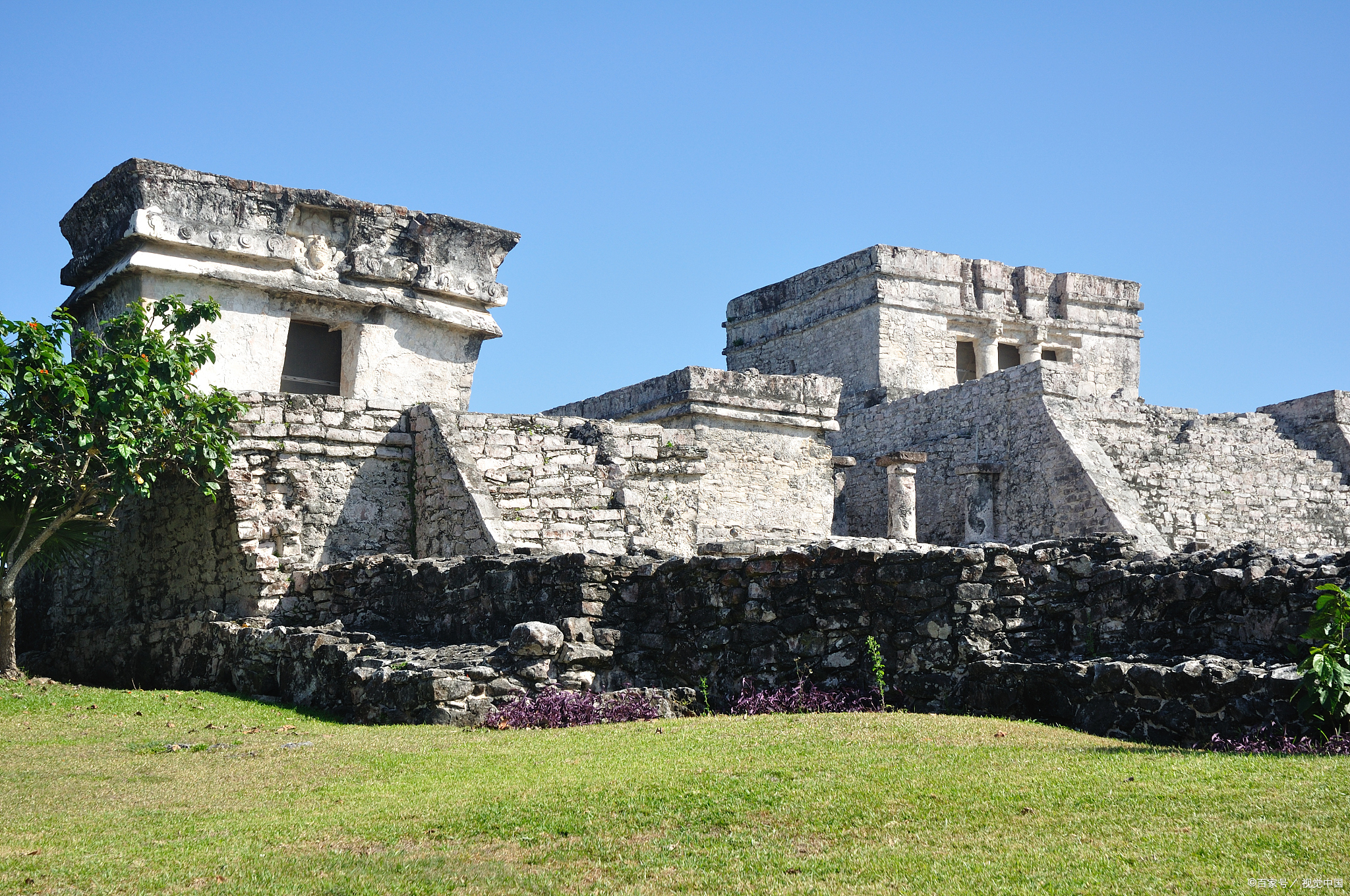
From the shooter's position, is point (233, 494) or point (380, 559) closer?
point (380, 559)

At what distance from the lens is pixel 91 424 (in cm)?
995

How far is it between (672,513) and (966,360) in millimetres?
13568

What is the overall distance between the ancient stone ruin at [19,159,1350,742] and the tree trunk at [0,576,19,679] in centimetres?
112

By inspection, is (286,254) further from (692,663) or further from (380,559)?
(692,663)

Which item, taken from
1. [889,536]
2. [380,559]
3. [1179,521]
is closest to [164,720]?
[380,559]

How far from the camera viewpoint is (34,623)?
13805 mm

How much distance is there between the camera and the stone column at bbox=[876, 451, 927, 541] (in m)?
17.1

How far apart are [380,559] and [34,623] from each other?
616 cm

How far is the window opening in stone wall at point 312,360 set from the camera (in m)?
14.3

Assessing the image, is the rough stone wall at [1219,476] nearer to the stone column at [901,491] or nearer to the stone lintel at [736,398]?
the stone column at [901,491]

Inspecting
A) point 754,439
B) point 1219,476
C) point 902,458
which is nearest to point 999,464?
point 902,458

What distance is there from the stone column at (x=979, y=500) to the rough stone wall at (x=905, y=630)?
9.66 m

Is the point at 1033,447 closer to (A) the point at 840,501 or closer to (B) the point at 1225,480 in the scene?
(A) the point at 840,501

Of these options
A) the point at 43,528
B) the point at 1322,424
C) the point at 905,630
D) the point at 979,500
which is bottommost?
the point at 905,630
